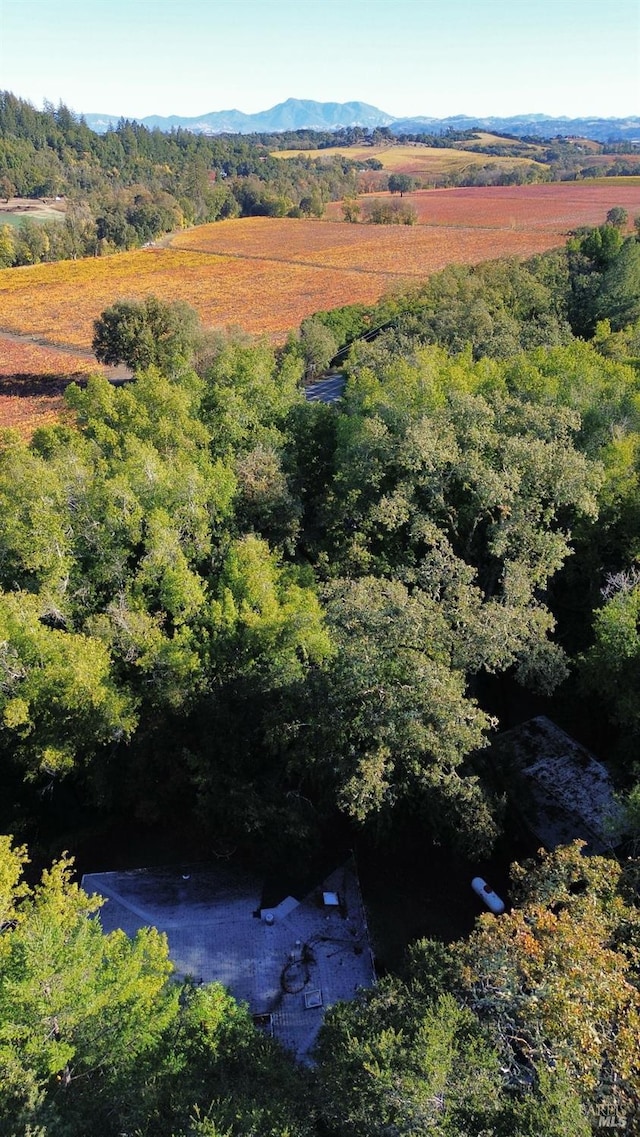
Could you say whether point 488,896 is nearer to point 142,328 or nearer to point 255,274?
point 142,328

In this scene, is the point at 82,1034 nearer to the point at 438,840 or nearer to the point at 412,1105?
the point at 412,1105

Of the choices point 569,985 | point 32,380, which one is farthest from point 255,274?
point 569,985

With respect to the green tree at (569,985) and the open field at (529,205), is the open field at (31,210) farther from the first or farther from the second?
the green tree at (569,985)

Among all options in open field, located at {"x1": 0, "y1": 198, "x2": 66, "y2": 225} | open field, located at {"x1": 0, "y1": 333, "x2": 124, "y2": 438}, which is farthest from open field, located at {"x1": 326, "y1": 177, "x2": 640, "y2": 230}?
open field, located at {"x1": 0, "y1": 333, "x2": 124, "y2": 438}

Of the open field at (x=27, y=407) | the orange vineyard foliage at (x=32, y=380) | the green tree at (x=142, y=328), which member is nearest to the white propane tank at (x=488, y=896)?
the open field at (x=27, y=407)

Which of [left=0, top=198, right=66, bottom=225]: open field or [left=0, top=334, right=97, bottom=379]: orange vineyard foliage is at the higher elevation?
[left=0, top=198, right=66, bottom=225]: open field

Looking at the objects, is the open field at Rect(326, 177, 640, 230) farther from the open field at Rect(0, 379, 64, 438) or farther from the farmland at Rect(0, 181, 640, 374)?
the open field at Rect(0, 379, 64, 438)

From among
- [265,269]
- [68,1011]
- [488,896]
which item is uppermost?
[265,269]
